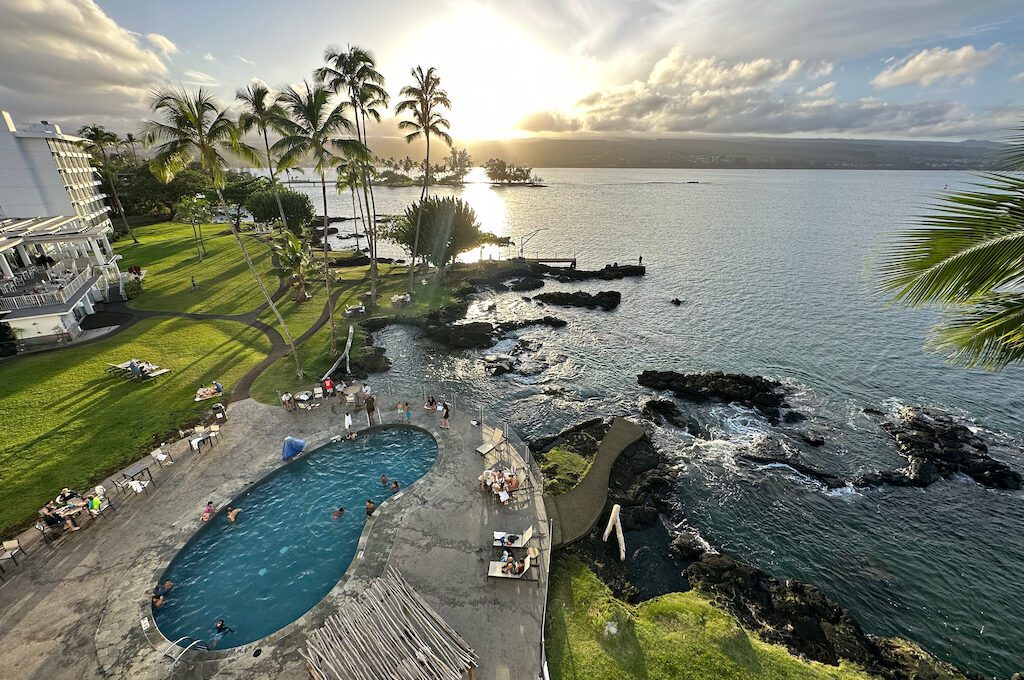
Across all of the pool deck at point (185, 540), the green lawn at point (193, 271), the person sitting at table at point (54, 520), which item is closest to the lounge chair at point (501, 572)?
the pool deck at point (185, 540)

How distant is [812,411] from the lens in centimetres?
3803

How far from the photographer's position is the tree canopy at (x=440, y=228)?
211ft

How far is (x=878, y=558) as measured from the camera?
24547 millimetres

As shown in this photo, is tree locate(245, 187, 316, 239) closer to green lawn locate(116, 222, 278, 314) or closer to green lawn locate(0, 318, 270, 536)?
green lawn locate(116, 222, 278, 314)

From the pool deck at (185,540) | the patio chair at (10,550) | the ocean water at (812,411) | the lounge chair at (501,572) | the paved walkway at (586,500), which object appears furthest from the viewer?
the paved walkway at (586,500)

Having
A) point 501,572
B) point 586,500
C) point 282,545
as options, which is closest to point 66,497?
point 282,545

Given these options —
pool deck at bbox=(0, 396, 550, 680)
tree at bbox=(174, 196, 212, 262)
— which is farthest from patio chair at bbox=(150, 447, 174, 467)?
tree at bbox=(174, 196, 212, 262)

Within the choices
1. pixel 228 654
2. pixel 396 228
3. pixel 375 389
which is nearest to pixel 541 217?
pixel 396 228

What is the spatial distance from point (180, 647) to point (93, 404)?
Result: 23.0 m

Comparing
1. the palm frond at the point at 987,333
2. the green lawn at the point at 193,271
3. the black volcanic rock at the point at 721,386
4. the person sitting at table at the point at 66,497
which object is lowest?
the black volcanic rock at the point at 721,386

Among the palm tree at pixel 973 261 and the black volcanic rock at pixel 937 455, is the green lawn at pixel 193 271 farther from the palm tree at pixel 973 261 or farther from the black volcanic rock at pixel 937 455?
the black volcanic rock at pixel 937 455

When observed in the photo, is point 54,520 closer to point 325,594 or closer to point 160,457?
point 160,457

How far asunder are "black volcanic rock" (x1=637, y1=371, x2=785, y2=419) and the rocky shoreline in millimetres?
14418

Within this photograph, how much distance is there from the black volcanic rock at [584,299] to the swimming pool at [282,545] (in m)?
39.9
